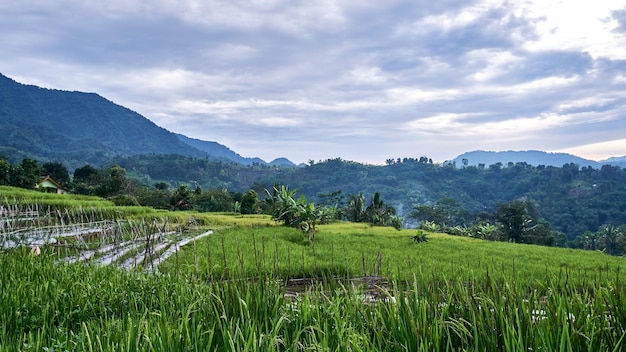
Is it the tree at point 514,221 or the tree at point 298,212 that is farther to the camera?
the tree at point 514,221

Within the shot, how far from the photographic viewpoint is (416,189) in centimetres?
12031

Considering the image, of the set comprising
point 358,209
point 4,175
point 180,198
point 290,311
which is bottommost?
point 358,209

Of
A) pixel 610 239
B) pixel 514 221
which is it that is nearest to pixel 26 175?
pixel 514 221

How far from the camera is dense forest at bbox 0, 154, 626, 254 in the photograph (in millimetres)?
40594

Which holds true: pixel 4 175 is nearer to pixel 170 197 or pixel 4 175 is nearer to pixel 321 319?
pixel 170 197

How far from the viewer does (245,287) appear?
369 cm

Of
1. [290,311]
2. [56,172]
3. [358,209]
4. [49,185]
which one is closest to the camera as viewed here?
[290,311]

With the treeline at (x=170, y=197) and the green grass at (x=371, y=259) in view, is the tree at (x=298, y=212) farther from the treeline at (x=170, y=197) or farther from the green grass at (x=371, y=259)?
the treeline at (x=170, y=197)

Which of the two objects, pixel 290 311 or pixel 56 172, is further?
pixel 56 172

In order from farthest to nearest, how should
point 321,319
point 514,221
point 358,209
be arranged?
point 514,221
point 358,209
point 321,319

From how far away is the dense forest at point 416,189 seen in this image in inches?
1598

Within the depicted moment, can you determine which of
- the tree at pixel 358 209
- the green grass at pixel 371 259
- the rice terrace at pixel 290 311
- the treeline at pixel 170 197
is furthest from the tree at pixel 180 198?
the rice terrace at pixel 290 311

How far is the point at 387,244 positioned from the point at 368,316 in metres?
13.1

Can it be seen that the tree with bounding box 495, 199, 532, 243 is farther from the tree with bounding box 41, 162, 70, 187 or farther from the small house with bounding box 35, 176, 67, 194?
the tree with bounding box 41, 162, 70, 187
